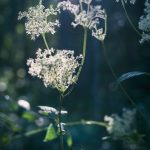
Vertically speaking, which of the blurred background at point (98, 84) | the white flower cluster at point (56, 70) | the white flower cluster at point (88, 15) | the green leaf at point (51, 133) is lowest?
the green leaf at point (51, 133)

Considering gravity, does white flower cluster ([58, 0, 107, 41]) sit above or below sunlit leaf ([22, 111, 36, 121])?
→ above

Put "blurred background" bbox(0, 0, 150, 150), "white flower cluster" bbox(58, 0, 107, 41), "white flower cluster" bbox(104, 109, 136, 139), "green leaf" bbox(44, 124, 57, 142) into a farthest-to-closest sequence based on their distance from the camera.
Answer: "blurred background" bbox(0, 0, 150, 150) < "white flower cluster" bbox(104, 109, 136, 139) < "green leaf" bbox(44, 124, 57, 142) < "white flower cluster" bbox(58, 0, 107, 41)

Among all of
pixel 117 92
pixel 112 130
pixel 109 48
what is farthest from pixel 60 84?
pixel 109 48

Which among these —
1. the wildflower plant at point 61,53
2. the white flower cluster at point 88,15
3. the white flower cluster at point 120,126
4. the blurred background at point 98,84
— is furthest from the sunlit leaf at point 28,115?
the blurred background at point 98,84

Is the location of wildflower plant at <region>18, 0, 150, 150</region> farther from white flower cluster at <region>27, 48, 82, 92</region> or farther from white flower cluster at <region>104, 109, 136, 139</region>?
white flower cluster at <region>104, 109, 136, 139</region>

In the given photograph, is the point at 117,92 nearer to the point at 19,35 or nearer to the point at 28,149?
the point at 28,149

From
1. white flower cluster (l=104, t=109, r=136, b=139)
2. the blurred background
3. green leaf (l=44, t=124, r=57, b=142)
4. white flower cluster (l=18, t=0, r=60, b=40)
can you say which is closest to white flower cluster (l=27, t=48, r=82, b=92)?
white flower cluster (l=18, t=0, r=60, b=40)

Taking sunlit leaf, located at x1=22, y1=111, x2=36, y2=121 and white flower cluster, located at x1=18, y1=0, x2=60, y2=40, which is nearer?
white flower cluster, located at x1=18, y1=0, x2=60, y2=40

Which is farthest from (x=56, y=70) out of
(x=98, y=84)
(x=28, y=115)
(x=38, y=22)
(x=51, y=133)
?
(x=98, y=84)

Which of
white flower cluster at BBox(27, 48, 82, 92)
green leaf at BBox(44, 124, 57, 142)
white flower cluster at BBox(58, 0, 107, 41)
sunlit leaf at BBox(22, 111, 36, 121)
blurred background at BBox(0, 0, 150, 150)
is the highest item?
blurred background at BBox(0, 0, 150, 150)

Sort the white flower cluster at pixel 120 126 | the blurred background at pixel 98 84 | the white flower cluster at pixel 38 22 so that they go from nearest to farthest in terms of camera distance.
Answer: the white flower cluster at pixel 38 22 → the white flower cluster at pixel 120 126 → the blurred background at pixel 98 84

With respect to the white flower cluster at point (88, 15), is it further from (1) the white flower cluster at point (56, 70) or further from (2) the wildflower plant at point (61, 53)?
(1) the white flower cluster at point (56, 70)

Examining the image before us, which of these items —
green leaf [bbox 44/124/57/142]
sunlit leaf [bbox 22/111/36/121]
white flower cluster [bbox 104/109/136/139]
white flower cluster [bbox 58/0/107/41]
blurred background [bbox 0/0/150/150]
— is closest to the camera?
white flower cluster [bbox 58/0/107/41]
